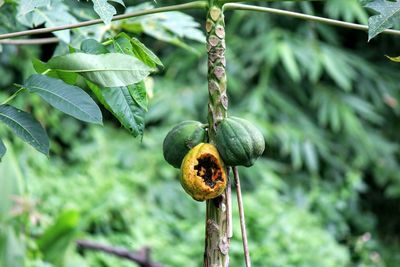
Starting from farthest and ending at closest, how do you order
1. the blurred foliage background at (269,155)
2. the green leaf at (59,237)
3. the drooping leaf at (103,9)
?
the blurred foliage background at (269,155) < the green leaf at (59,237) < the drooping leaf at (103,9)

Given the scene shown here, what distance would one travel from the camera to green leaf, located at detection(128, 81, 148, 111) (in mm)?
859

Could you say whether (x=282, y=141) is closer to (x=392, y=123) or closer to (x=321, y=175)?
(x=321, y=175)

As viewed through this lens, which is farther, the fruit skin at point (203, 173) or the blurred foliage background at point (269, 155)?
the blurred foliage background at point (269, 155)

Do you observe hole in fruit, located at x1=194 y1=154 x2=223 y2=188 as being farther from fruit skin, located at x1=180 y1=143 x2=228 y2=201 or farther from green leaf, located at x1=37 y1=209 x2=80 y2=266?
green leaf, located at x1=37 y1=209 x2=80 y2=266

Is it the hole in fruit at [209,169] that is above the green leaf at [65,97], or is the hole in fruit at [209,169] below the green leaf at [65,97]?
below

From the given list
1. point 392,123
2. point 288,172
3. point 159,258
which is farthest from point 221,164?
point 392,123

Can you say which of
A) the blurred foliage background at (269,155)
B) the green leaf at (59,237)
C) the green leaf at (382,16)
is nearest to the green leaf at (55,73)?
the green leaf at (382,16)

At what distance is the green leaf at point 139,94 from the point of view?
859mm

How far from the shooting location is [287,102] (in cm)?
393

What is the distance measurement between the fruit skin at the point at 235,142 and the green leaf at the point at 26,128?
21cm

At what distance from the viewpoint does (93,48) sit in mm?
866

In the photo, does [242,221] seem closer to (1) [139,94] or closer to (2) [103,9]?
(1) [139,94]

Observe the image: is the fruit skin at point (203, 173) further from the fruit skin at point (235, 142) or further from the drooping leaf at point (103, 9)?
the drooping leaf at point (103, 9)

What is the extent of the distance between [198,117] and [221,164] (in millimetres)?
2925
